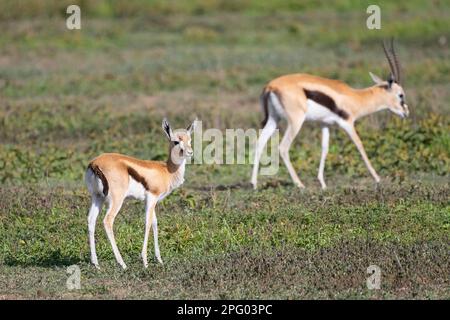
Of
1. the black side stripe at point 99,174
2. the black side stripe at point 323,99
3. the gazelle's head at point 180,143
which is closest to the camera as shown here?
the black side stripe at point 99,174

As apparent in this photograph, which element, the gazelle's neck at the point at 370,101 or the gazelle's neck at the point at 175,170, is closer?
the gazelle's neck at the point at 175,170

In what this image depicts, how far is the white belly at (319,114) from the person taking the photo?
11.7 metres

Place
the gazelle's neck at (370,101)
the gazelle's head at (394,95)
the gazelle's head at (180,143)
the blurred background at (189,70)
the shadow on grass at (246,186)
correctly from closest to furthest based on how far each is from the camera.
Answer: the gazelle's head at (180,143) → the shadow on grass at (246,186) → the gazelle's neck at (370,101) → the gazelle's head at (394,95) → the blurred background at (189,70)

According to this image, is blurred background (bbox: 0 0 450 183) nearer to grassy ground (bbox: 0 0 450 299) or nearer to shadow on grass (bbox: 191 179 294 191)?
grassy ground (bbox: 0 0 450 299)

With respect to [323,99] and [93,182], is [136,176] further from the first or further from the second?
[323,99]

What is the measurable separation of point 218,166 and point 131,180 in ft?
13.5

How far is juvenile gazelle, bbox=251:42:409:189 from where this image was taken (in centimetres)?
1163

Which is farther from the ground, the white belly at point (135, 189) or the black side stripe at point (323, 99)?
the black side stripe at point (323, 99)

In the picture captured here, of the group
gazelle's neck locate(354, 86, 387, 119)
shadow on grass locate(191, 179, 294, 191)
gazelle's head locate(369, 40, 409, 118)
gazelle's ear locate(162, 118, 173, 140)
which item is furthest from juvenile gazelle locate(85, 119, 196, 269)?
gazelle's head locate(369, 40, 409, 118)

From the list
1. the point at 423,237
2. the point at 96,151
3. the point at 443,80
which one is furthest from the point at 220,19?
the point at 423,237

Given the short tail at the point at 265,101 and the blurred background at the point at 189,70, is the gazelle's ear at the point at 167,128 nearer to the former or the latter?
the short tail at the point at 265,101

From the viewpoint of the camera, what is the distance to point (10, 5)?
22.7 metres

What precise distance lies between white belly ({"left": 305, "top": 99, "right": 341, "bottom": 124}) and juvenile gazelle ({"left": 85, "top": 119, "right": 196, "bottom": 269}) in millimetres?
3431

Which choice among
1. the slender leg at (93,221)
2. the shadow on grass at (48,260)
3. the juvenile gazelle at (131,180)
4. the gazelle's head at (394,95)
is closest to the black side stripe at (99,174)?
the juvenile gazelle at (131,180)
